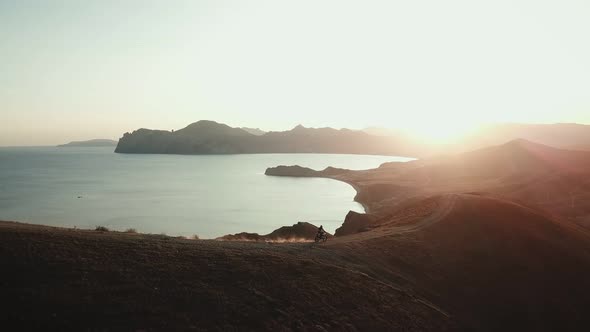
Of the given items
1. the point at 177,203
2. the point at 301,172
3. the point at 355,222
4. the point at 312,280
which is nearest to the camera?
the point at 312,280

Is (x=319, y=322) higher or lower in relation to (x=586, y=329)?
higher

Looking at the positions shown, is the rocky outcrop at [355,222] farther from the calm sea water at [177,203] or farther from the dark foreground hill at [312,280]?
the calm sea water at [177,203]

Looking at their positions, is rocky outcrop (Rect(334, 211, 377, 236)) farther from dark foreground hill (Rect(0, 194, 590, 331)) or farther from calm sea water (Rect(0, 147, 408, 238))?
calm sea water (Rect(0, 147, 408, 238))

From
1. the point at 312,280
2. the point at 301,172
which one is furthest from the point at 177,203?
the point at 312,280

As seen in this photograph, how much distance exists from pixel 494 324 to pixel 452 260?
5.27 meters

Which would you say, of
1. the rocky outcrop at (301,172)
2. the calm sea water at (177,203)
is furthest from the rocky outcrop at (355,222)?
the rocky outcrop at (301,172)

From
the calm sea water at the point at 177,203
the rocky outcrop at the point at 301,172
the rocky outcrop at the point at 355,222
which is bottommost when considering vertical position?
the calm sea water at the point at 177,203

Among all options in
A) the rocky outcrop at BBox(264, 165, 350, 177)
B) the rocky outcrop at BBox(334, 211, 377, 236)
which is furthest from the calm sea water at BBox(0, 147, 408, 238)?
the rocky outcrop at BBox(334, 211, 377, 236)

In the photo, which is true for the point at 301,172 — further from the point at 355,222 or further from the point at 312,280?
the point at 312,280

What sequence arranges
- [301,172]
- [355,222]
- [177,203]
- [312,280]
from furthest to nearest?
[301,172] → [177,203] → [355,222] → [312,280]

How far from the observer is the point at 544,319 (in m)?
22.6

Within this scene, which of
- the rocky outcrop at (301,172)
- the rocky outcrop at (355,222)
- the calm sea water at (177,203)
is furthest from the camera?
the rocky outcrop at (301,172)

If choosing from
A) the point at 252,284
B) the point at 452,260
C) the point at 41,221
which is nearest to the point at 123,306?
the point at 252,284

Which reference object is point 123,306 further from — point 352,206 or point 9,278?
point 352,206
